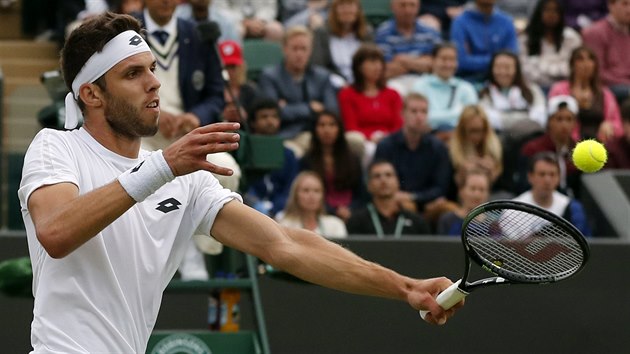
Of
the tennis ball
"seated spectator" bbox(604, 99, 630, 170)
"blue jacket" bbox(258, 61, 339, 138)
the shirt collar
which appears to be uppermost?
the tennis ball

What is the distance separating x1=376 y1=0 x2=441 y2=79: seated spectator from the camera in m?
12.2

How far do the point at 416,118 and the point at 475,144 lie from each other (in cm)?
52

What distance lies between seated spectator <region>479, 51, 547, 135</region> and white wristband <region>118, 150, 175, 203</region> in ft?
25.1

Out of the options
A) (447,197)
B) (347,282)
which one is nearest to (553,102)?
(447,197)

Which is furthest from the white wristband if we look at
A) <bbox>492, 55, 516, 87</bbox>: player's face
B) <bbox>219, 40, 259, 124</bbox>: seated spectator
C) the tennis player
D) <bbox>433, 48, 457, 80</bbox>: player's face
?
<bbox>492, 55, 516, 87</bbox>: player's face

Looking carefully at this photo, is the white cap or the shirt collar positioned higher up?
the shirt collar

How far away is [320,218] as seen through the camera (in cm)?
977

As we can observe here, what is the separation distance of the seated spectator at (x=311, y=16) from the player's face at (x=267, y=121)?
5.84 feet

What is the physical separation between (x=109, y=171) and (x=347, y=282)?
887mm

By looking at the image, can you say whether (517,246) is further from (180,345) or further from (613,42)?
(613,42)

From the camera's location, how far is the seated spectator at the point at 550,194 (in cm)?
1004

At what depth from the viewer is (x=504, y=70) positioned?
38.3 feet

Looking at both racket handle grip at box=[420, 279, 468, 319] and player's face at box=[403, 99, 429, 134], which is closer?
racket handle grip at box=[420, 279, 468, 319]

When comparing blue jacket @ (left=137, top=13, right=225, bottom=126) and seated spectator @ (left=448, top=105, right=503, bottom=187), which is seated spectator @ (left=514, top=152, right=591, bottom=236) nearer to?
seated spectator @ (left=448, top=105, right=503, bottom=187)
